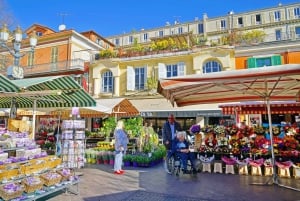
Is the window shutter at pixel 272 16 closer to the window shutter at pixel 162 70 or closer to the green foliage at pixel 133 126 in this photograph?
the window shutter at pixel 162 70

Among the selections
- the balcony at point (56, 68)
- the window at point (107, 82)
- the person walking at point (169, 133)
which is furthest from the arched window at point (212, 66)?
the person walking at point (169, 133)

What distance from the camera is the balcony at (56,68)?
23362mm

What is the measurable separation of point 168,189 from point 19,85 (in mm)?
4366

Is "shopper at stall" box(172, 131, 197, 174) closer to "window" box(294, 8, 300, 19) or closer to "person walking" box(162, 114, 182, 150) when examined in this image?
"person walking" box(162, 114, 182, 150)

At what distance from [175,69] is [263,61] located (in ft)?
22.6

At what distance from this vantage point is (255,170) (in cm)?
734

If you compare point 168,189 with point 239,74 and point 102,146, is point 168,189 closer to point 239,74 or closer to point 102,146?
point 239,74

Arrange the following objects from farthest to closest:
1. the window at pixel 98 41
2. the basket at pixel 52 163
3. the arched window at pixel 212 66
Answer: the window at pixel 98 41
the arched window at pixel 212 66
the basket at pixel 52 163

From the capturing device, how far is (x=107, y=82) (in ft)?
74.5

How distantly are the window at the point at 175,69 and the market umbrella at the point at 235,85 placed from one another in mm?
13321

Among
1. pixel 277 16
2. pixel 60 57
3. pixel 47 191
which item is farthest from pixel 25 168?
pixel 277 16

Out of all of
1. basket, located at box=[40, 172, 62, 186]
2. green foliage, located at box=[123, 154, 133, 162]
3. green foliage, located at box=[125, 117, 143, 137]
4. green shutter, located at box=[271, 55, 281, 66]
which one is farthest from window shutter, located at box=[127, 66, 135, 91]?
basket, located at box=[40, 172, 62, 186]

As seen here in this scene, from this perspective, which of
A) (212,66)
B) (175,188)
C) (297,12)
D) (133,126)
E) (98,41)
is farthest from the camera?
(297,12)

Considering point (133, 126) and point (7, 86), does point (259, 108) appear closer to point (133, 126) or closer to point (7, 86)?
point (133, 126)
